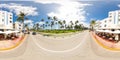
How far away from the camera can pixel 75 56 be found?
1077cm

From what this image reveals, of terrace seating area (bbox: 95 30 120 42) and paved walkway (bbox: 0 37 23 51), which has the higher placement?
terrace seating area (bbox: 95 30 120 42)

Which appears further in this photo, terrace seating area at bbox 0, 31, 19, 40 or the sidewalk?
the sidewalk

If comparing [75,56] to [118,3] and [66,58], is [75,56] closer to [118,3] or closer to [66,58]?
[66,58]

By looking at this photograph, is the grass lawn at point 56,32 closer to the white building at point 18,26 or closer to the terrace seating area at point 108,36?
the white building at point 18,26

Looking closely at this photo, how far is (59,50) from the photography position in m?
→ 11.5

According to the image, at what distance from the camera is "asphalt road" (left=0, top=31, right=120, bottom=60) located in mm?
10648

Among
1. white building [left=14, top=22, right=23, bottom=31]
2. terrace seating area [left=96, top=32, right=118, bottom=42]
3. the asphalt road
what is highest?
white building [left=14, top=22, right=23, bottom=31]

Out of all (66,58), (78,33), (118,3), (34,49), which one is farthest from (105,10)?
(34,49)

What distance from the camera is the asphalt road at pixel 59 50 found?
Answer: 10648 mm

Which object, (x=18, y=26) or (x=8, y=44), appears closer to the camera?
(x=18, y=26)

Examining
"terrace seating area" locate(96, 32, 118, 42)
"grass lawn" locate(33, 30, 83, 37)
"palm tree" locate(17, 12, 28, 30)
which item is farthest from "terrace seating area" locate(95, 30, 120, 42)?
"palm tree" locate(17, 12, 28, 30)

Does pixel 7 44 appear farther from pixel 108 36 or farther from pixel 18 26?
pixel 108 36

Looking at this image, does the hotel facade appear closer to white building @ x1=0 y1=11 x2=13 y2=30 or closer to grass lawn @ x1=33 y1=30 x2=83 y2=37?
grass lawn @ x1=33 y1=30 x2=83 y2=37

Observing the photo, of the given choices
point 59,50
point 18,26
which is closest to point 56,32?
point 59,50
